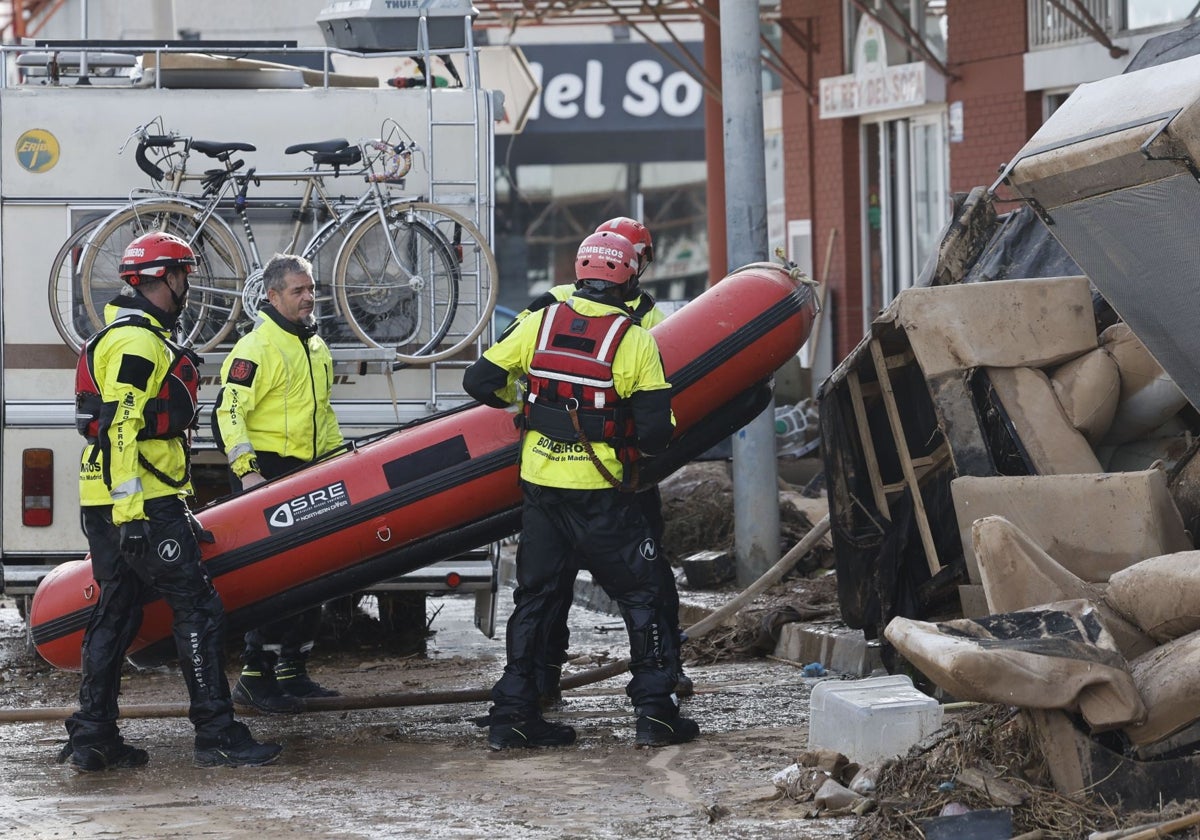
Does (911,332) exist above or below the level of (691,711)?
above

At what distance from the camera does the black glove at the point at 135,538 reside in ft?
21.8

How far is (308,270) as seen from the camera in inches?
302

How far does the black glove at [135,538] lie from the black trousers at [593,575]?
4.61ft

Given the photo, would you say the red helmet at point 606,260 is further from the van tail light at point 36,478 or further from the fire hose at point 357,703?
the van tail light at point 36,478

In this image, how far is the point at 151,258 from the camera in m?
6.80

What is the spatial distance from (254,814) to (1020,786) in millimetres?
2498

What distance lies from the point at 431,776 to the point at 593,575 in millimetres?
998

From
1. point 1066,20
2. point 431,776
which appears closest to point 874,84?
point 1066,20

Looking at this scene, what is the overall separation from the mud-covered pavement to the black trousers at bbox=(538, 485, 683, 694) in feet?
0.67

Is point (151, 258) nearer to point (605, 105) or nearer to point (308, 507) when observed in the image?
point (308, 507)

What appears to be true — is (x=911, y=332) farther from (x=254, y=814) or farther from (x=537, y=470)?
→ (x=254, y=814)

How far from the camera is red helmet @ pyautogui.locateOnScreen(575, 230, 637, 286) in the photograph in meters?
6.90

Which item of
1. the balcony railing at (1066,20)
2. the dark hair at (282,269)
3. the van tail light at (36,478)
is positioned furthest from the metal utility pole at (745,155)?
the balcony railing at (1066,20)

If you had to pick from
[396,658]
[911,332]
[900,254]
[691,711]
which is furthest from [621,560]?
[900,254]
